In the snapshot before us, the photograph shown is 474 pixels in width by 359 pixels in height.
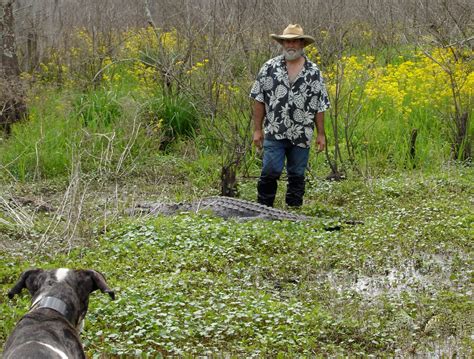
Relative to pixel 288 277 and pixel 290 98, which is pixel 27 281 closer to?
pixel 288 277

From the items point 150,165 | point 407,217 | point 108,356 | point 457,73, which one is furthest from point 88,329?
point 457,73

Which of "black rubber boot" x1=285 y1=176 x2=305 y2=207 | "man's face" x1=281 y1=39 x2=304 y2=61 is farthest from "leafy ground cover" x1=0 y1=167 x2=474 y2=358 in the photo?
"man's face" x1=281 y1=39 x2=304 y2=61

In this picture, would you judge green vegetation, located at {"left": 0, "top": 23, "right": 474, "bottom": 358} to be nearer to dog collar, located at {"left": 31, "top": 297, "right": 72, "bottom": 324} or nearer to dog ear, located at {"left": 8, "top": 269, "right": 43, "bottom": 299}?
dog ear, located at {"left": 8, "top": 269, "right": 43, "bottom": 299}

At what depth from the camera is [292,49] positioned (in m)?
9.25

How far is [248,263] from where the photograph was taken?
304 inches

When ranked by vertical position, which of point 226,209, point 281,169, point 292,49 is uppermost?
point 292,49

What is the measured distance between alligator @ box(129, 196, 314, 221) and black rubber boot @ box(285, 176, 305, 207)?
0.59 metres

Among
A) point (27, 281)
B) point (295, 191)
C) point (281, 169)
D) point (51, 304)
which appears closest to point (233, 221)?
point (281, 169)

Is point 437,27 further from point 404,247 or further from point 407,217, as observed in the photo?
point 404,247

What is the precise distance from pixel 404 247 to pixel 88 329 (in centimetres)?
365

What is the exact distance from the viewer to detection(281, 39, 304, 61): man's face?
9250 mm

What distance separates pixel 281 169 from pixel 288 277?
2.27 metres

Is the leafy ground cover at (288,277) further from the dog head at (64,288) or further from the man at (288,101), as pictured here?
the dog head at (64,288)

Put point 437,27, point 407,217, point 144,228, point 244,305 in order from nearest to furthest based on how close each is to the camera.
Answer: point 244,305, point 144,228, point 407,217, point 437,27
